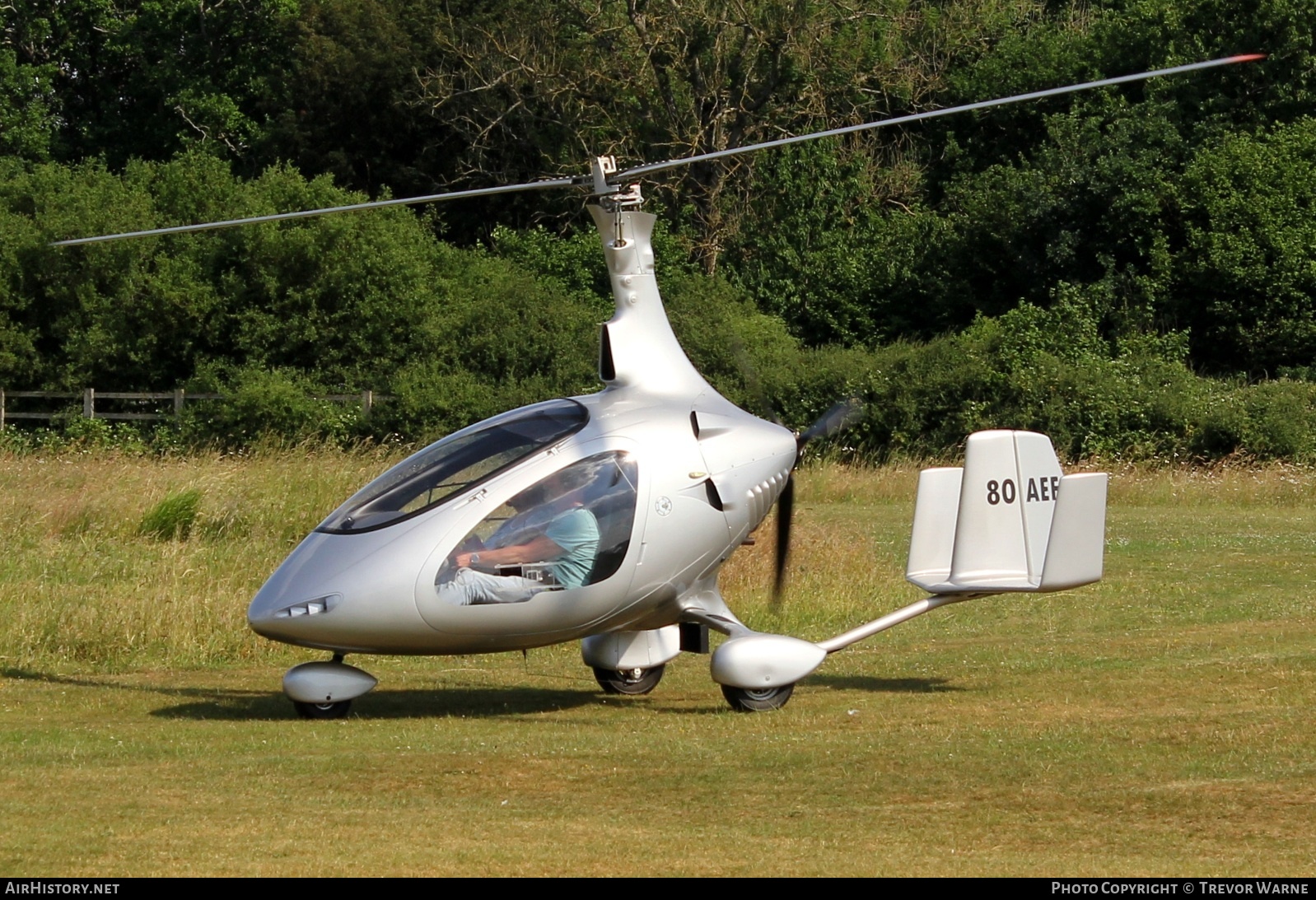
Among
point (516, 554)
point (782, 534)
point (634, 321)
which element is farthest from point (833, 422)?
point (516, 554)

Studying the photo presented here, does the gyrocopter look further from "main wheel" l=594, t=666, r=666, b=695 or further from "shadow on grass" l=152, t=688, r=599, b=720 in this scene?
"shadow on grass" l=152, t=688, r=599, b=720

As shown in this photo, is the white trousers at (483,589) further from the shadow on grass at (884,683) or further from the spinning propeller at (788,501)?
the shadow on grass at (884,683)

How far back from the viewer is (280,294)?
36.9m

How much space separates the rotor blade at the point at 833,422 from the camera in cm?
1074

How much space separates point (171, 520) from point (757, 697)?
892cm

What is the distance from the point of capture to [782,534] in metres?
11.0

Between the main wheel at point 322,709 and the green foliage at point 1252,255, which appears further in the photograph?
the green foliage at point 1252,255

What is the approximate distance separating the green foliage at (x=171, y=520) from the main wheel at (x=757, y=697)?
856cm

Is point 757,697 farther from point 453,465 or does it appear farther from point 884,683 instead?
point 453,465

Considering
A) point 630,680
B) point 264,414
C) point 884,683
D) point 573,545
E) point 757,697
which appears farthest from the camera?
point 264,414

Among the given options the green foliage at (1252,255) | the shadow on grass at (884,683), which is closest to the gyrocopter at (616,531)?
the shadow on grass at (884,683)

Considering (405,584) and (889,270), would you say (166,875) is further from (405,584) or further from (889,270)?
(889,270)

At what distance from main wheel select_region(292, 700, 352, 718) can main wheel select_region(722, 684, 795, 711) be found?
2284 millimetres

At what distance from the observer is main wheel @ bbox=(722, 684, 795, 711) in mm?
10148
